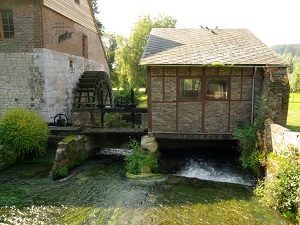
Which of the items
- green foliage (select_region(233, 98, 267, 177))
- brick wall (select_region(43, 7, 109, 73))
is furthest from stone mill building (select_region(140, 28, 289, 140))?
brick wall (select_region(43, 7, 109, 73))

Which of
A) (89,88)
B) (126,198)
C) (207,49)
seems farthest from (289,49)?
(126,198)

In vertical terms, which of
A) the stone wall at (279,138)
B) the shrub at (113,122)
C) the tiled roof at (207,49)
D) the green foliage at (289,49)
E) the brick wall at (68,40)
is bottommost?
the shrub at (113,122)

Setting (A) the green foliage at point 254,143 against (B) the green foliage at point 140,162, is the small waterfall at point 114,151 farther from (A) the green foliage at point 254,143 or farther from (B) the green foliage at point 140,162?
(A) the green foliage at point 254,143

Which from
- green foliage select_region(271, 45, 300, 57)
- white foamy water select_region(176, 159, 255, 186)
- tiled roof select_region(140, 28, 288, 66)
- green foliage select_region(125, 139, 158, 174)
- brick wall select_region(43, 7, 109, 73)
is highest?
green foliage select_region(271, 45, 300, 57)

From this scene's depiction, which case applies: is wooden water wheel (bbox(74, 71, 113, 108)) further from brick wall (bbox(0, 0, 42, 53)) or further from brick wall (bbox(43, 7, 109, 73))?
brick wall (bbox(0, 0, 42, 53))

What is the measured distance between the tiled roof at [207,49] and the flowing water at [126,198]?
391 centimetres

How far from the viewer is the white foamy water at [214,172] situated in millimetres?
8453

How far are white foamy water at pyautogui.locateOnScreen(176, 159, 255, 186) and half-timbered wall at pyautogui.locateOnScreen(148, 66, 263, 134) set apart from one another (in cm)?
135

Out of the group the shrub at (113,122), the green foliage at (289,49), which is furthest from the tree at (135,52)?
the green foliage at (289,49)

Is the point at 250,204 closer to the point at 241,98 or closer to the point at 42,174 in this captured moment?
the point at 241,98

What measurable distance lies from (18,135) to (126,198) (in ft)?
17.3

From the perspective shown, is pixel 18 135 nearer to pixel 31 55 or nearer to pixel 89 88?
pixel 31 55

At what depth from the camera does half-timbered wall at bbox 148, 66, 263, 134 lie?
362 inches

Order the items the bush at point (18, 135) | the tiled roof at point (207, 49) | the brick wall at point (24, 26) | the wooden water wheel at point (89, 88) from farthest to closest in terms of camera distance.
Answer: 1. the wooden water wheel at point (89, 88)
2. the brick wall at point (24, 26)
3. the bush at point (18, 135)
4. the tiled roof at point (207, 49)
